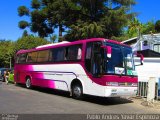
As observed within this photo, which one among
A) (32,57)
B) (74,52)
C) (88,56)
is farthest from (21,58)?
(88,56)

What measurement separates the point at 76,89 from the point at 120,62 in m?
2.94

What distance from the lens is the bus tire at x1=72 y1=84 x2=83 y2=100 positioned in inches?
661

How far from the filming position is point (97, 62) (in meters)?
15.4

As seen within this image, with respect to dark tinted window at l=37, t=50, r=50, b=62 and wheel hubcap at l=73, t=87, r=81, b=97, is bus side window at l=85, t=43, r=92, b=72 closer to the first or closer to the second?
wheel hubcap at l=73, t=87, r=81, b=97

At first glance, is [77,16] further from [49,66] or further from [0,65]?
[0,65]

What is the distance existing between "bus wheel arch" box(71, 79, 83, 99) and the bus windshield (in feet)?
7.62

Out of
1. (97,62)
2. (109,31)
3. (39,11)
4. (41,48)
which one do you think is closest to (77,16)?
(109,31)

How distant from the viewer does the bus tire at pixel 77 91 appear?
55.1 ft

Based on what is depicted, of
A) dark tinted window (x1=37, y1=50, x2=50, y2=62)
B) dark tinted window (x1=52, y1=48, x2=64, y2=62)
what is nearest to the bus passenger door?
dark tinted window (x1=52, y1=48, x2=64, y2=62)

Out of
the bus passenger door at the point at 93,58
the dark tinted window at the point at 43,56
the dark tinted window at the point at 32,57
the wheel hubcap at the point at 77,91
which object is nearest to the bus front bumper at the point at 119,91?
the bus passenger door at the point at 93,58

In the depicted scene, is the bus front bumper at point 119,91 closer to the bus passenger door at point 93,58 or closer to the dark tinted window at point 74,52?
the bus passenger door at point 93,58

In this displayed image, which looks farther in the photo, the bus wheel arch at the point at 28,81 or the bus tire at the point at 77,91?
the bus wheel arch at the point at 28,81

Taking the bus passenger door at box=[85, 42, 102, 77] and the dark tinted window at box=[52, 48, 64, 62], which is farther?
the dark tinted window at box=[52, 48, 64, 62]

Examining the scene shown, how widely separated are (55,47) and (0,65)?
174 feet
